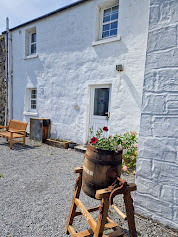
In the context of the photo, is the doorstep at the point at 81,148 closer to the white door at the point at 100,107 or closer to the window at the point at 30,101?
the white door at the point at 100,107

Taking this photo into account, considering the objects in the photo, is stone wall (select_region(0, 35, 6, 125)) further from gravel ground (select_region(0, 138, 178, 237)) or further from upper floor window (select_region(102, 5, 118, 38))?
upper floor window (select_region(102, 5, 118, 38))

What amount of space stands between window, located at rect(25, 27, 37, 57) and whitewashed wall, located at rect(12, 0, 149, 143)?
179 mm

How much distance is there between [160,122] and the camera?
2020mm

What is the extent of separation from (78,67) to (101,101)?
60.3 inches

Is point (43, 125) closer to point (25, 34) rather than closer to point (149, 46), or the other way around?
point (25, 34)

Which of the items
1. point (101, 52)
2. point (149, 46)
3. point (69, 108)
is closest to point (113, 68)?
point (101, 52)

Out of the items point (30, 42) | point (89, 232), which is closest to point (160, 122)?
point (89, 232)

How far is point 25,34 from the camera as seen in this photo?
745 centimetres

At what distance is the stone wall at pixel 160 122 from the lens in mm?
1918

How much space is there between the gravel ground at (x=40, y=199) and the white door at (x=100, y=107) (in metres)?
1.42

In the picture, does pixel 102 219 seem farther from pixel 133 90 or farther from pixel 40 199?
pixel 133 90

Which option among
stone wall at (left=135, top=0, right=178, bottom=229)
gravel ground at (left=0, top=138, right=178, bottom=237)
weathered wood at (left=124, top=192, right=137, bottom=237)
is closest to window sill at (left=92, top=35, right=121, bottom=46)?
stone wall at (left=135, top=0, right=178, bottom=229)

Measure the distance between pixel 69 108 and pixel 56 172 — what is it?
283 cm

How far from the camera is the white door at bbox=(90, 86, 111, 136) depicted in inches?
207
